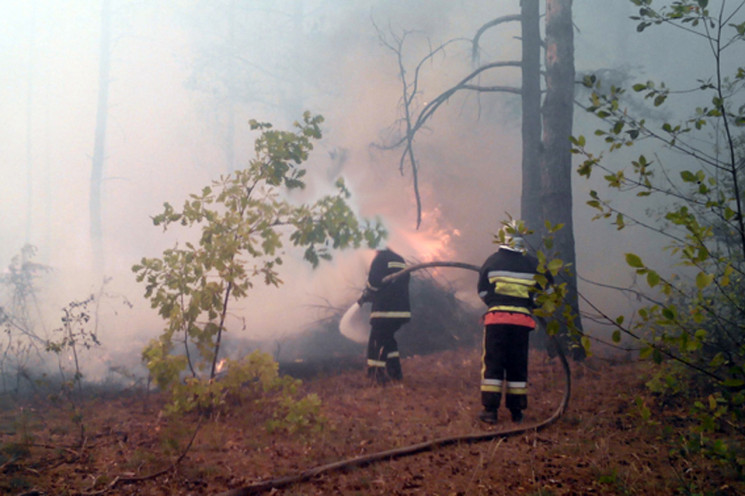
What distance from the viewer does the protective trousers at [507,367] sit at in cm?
471

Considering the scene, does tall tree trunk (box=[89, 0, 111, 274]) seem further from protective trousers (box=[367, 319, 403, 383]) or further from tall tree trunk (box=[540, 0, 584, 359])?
tall tree trunk (box=[540, 0, 584, 359])

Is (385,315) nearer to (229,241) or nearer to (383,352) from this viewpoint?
(383,352)

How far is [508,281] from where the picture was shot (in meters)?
4.85

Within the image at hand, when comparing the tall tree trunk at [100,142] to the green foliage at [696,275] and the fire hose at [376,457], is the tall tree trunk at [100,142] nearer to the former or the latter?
the fire hose at [376,457]

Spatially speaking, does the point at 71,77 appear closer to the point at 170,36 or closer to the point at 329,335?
the point at 170,36

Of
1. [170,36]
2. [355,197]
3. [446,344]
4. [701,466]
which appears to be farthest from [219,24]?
[701,466]

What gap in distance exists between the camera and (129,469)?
344 cm

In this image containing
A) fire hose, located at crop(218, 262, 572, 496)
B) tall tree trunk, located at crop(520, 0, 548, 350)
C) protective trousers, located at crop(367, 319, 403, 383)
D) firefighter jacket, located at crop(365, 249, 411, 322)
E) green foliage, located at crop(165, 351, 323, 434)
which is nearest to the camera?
fire hose, located at crop(218, 262, 572, 496)

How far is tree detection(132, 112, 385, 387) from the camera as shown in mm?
4398

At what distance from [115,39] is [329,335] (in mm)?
20645

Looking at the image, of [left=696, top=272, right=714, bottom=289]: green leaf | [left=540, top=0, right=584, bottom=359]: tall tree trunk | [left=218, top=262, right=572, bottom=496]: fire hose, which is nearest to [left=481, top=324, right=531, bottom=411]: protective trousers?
[left=218, top=262, right=572, bottom=496]: fire hose

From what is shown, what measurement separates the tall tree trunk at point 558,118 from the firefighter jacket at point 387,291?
2.72 m

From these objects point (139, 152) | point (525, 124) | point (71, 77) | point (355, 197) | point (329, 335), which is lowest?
point (329, 335)

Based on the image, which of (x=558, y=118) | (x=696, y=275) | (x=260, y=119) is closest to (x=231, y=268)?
(x=696, y=275)
